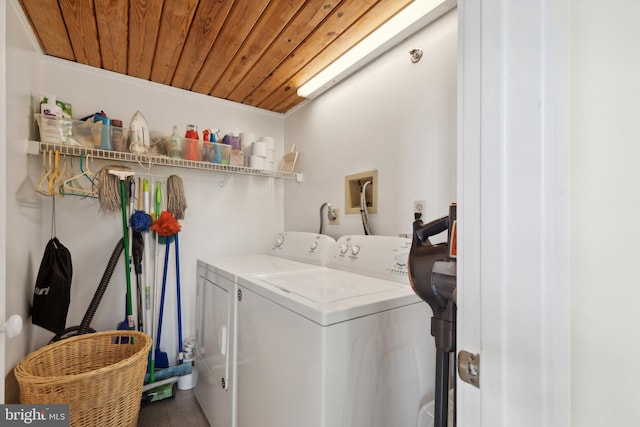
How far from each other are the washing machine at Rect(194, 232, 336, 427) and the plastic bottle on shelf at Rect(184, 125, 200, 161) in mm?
794

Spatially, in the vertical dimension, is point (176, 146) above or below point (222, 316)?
above

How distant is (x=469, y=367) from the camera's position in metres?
0.49

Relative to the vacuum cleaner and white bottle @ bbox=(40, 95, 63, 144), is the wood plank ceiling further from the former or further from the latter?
the vacuum cleaner

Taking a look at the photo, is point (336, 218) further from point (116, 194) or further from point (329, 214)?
point (116, 194)

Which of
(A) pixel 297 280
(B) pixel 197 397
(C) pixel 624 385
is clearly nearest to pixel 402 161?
(A) pixel 297 280

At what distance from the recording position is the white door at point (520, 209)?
0.41m

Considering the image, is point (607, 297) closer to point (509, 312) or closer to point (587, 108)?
point (509, 312)

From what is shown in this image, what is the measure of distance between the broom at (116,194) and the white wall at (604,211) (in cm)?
221

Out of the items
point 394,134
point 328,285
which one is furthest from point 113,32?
point 328,285

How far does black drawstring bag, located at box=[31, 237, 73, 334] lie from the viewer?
4.97ft

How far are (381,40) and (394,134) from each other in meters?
0.54

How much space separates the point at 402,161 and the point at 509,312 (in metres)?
1.28

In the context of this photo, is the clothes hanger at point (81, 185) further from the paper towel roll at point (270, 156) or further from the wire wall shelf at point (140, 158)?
the paper towel roll at point (270, 156)

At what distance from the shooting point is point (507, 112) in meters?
0.43
